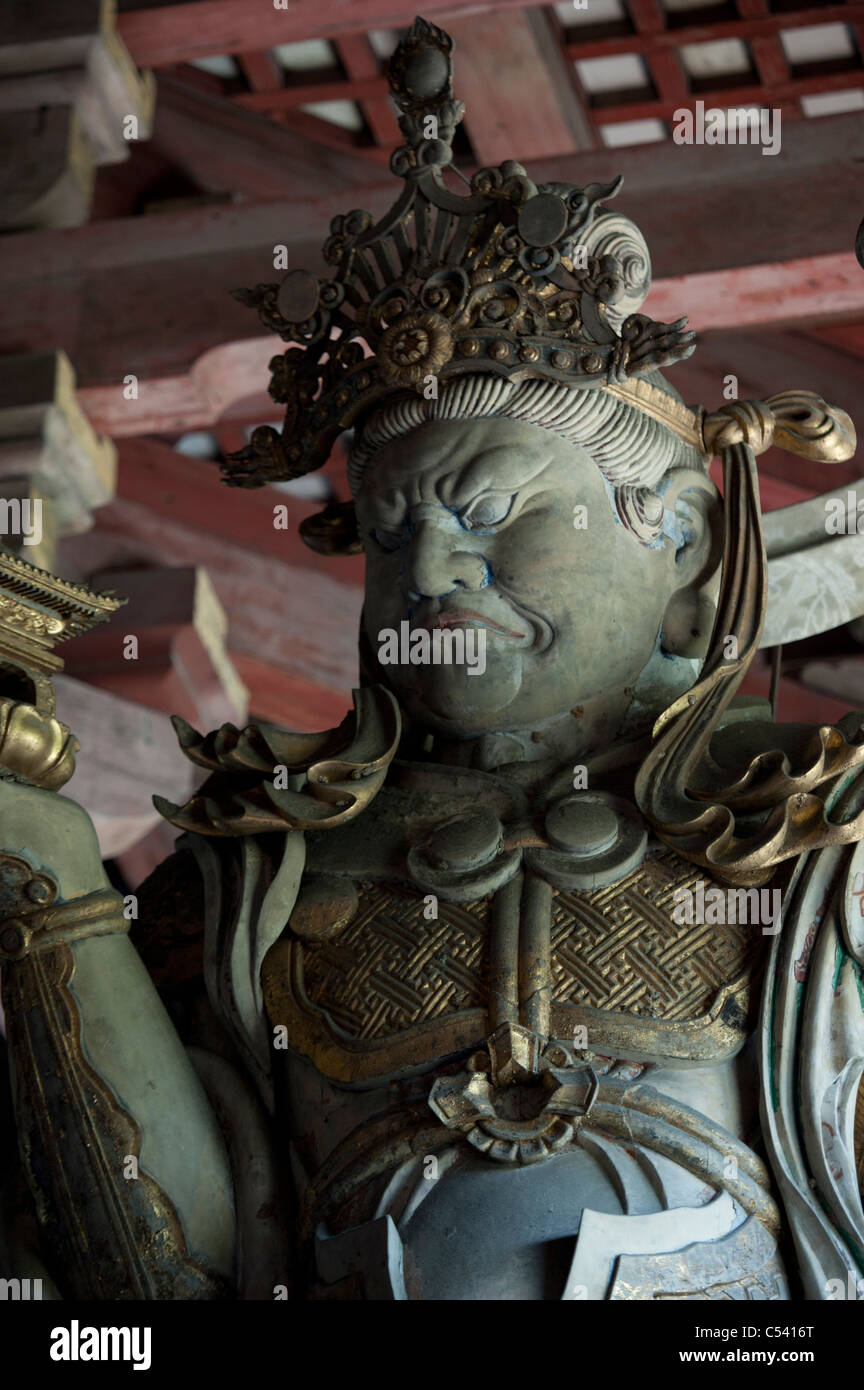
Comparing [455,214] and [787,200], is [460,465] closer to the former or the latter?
[455,214]

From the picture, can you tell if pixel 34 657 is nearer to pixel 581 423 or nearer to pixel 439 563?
pixel 439 563

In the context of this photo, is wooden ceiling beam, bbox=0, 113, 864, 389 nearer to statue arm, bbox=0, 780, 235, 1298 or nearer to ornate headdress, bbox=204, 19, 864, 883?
ornate headdress, bbox=204, 19, 864, 883

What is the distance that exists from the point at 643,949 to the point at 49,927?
716 mm

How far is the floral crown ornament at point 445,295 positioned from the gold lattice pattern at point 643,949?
26.4 inches

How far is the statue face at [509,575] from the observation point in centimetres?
269

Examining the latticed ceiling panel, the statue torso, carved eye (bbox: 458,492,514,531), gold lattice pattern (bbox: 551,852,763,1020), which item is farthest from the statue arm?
the latticed ceiling panel

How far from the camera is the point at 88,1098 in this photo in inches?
97.4

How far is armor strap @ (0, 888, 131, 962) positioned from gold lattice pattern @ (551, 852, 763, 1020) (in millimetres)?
563

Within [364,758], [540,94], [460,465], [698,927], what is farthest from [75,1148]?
[540,94]

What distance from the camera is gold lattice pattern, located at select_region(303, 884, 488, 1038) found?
2.55 m

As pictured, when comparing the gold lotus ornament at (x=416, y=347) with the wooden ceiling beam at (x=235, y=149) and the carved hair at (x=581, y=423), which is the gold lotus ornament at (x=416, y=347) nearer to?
the carved hair at (x=581, y=423)

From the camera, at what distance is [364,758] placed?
270 centimetres

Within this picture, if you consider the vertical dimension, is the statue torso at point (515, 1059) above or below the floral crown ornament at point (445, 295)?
below

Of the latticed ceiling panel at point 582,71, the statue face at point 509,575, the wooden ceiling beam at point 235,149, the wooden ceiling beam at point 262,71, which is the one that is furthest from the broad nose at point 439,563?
the wooden ceiling beam at point 262,71
